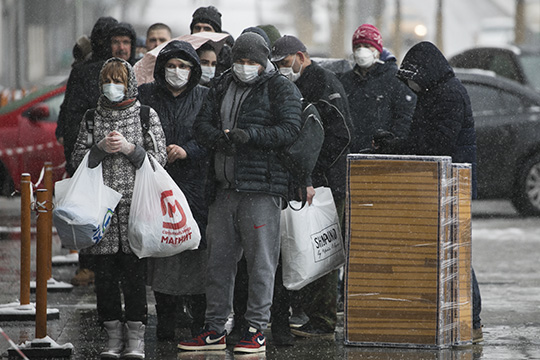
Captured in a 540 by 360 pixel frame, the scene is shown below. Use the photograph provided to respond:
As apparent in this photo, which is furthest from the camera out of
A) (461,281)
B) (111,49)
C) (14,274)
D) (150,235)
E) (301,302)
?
(14,274)

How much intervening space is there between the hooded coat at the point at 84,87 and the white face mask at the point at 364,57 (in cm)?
179

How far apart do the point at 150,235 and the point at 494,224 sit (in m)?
8.52

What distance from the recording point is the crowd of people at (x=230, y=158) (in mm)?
6781

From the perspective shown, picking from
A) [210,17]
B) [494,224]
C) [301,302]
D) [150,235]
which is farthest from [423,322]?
[494,224]

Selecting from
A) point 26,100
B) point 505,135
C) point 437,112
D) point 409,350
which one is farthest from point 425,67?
point 26,100

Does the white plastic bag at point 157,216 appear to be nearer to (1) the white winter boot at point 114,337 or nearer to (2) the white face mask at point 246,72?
(1) the white winter boot at point 114,337

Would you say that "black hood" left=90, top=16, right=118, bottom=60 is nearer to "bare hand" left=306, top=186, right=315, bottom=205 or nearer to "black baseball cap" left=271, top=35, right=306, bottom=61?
"black baseball cap" left=271, top=35, right=306, bottom=61

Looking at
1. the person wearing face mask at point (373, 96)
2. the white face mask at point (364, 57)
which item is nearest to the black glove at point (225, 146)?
the person wearing face mask at point (373, 96)

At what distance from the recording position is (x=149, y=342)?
741 centimetres

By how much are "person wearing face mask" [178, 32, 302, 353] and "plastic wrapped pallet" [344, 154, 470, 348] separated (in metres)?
0.49

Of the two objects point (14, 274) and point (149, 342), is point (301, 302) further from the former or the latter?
point (14, 274)

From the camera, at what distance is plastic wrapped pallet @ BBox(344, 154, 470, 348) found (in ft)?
22.8

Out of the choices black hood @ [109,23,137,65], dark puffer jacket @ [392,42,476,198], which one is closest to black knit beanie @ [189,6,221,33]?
black hood @ [109,23,137,65]

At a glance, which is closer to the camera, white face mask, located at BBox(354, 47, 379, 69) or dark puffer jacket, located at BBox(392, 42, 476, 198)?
dark puffer jacket, located at BBox(392, 42, 476, 198)
